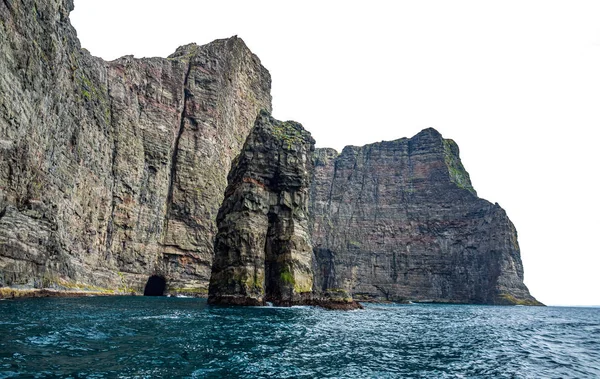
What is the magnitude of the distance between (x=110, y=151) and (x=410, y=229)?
12732 centimetres

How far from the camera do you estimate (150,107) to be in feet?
354

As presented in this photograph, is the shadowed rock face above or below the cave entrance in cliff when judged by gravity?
above

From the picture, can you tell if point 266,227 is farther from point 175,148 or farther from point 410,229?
point 410,229

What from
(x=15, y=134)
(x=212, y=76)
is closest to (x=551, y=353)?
(x=15, y=134)

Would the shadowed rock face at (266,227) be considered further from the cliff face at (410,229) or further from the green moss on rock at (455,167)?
the green moss on rock at (455,167)

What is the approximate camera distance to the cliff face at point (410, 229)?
155 metres

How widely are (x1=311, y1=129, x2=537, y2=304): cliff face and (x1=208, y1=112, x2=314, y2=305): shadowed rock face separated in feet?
289

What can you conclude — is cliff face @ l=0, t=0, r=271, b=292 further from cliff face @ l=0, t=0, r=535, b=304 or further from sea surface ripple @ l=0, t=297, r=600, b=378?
sea surface ripple @ l=0, t=297, r=600, b=378

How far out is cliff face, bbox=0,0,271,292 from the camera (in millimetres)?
45938

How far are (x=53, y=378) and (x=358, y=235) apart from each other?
166 m

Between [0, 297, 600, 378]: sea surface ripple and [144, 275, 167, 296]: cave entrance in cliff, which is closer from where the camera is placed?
[0, 297, 600, 378]: sea surface ripple

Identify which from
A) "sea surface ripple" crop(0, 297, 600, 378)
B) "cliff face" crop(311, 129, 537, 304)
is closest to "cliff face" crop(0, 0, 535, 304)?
"cliff face" crop(311, 129, 537, 304)

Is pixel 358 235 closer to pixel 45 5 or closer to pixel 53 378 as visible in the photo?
pixel 45 5

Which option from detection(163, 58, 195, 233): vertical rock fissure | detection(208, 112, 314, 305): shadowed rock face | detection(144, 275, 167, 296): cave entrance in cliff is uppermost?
detection(163, 58, 195, 233): vertical rock fissure
